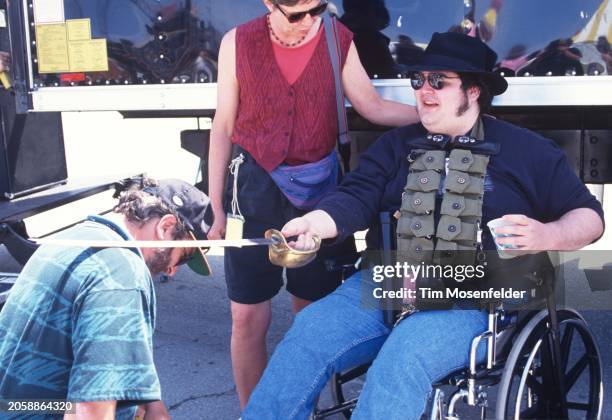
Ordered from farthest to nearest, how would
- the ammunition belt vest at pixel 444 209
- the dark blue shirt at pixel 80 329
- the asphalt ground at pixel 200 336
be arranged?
the asphalt ground at pixel 200 336 → the ammunition belt vest at pixel 444 209 → the dark blue shirt at pixel 80 329

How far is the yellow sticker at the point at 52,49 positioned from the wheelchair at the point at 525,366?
6.46 ft

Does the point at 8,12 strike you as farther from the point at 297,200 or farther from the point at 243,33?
the point at 297,200

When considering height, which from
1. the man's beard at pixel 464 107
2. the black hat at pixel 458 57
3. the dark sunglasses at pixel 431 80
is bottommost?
the man's beard at pixel 464 107

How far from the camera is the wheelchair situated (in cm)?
205

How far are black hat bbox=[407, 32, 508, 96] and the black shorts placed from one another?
60cm

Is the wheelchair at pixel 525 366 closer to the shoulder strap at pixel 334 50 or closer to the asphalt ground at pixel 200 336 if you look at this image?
the asphalt ground at pixel 200 336

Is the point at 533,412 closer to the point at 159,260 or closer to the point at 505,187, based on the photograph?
the point at 505,187

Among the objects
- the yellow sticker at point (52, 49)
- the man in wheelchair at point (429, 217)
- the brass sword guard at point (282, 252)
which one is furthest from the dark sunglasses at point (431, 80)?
the yellow sticker at point (52, 49)

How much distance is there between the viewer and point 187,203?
5.85ft

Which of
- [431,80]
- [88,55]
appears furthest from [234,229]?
[88,55]

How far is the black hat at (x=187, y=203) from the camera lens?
5.74 feet

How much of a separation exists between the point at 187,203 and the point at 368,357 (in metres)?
0.81

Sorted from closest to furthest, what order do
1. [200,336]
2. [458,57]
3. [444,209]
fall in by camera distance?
[444,209] < [458,57] < [200,336]

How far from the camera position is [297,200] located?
2.47 meters
